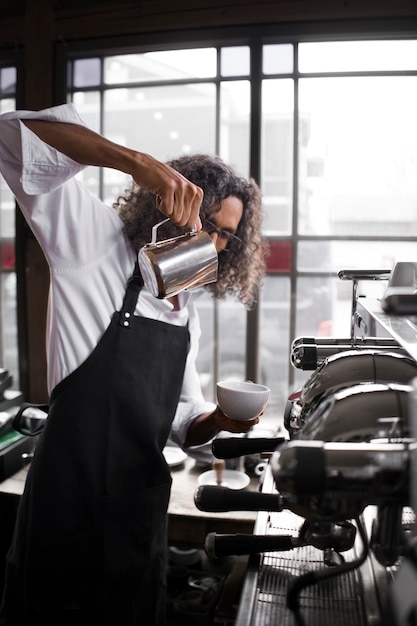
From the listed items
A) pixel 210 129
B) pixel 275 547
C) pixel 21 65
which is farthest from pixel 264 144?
pixel 275 547

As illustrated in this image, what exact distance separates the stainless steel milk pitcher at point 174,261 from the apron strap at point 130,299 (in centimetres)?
23

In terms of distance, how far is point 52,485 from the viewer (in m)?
1.33

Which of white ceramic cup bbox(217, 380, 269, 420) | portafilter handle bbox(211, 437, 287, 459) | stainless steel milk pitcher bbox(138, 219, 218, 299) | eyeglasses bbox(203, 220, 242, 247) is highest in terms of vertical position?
eyeglasses bbox(203, 220, 242, 247)

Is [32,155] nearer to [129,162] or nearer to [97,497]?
[129,162]

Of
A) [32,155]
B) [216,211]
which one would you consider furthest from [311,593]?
[216,211]

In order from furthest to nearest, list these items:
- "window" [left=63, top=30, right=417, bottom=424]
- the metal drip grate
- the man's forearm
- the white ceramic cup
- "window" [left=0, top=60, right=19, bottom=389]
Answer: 1. "window" [left=0, top=60, right=19, bottom=389]
2. "window" [left=63, top=30, right=417, bottom=424]
3. the white ceramic cup
4. the man's forearm
5. the metal drip grate

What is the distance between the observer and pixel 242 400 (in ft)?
3.89

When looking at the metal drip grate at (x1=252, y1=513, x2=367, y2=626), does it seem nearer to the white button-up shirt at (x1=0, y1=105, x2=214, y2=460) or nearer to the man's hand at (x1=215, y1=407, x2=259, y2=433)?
the man's hand at (x1=215, y1=407, x2=259, y2=433)

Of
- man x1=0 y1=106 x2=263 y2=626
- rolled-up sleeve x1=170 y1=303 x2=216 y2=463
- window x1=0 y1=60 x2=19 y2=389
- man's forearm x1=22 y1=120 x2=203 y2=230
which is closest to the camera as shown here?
man's forearm x1=22 y1=120 x2=203 y2=230

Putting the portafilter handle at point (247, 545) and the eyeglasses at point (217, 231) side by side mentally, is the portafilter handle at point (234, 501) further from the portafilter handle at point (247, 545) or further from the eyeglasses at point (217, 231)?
the eyeglasses at point (217, 231)

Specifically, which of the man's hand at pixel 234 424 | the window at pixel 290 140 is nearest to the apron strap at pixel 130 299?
the man's hand at pixel 234 424

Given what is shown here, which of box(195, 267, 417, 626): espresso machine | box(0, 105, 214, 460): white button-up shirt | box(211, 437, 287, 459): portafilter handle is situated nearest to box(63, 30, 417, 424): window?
box(0, 105, 214, 460): white button-up shirt

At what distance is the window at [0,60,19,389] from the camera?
3246mm

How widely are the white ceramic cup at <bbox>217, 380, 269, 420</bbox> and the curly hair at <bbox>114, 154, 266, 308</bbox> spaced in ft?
1.42
